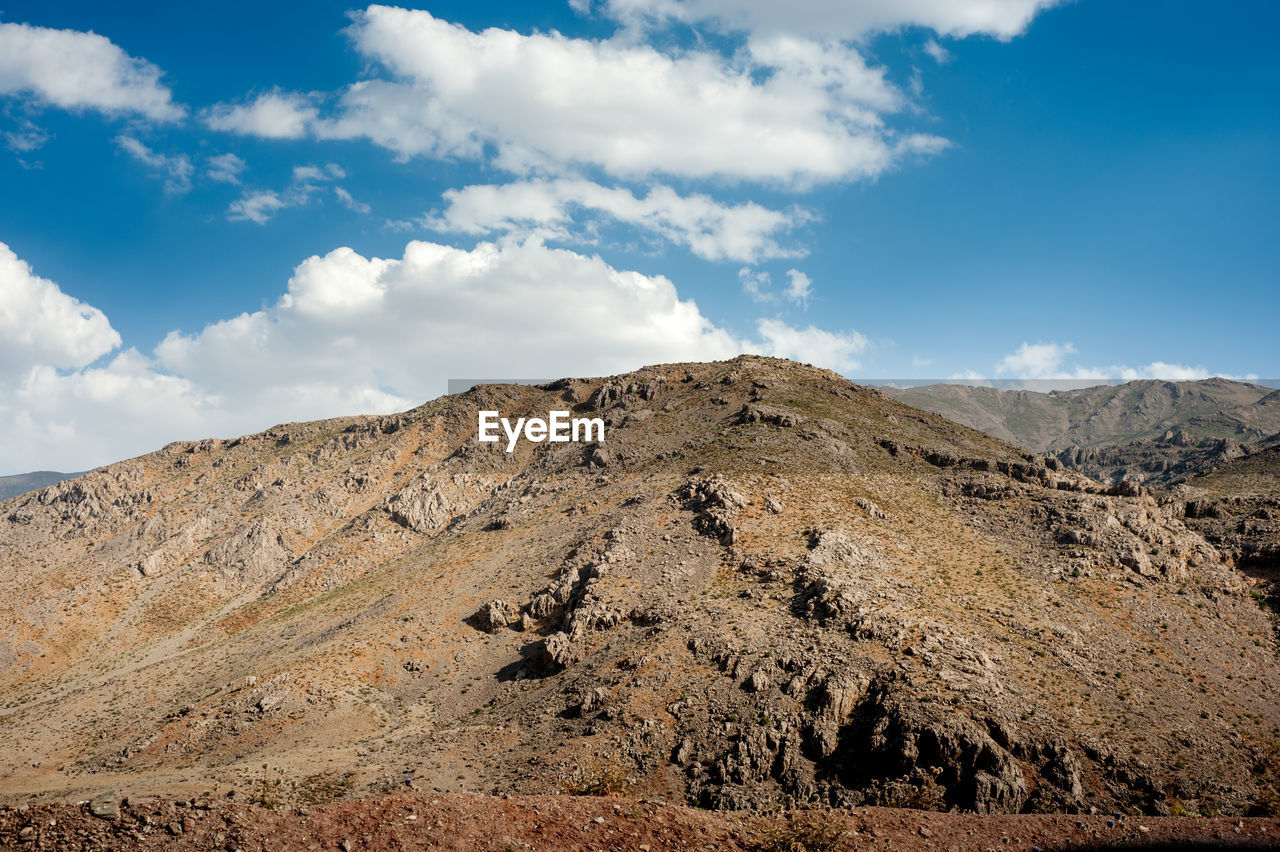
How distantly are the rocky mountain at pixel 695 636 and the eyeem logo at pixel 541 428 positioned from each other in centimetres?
382

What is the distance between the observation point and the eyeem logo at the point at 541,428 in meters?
87.2

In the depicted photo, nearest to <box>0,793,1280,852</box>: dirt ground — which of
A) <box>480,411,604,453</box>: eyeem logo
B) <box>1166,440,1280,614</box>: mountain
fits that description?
<box>1166,440,1280,614</box>: mountain

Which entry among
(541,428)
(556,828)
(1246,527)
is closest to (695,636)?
(556,828)

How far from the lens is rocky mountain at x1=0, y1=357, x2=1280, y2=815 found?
28.3 m

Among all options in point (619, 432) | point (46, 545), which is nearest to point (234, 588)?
point (46, 545)

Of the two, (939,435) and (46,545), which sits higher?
(939,435)

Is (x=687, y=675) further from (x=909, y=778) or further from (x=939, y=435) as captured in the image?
(x=939, y=435)

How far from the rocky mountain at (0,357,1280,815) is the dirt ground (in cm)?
290

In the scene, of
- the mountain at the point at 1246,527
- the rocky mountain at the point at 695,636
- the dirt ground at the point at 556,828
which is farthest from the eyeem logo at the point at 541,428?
the dirt ground at the point at 556,828

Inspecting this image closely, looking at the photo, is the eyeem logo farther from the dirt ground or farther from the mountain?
the dirt ground

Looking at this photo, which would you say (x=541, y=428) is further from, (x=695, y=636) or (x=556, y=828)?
(x=556, y=828)

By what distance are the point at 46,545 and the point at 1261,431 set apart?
960ft

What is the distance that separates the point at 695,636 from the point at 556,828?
18.7m

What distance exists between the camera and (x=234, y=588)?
75375 millimetres
